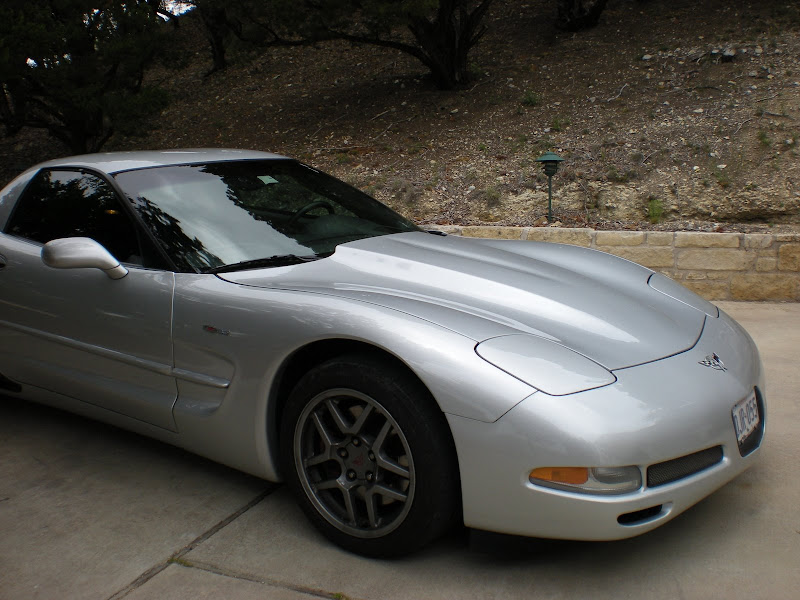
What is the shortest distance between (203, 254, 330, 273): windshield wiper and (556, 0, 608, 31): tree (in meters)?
10.8

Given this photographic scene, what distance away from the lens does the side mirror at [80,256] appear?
286 centimetres

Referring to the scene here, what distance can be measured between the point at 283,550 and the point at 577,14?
38.3 feet

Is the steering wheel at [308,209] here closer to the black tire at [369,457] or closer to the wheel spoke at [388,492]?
the black tire at [369,457]

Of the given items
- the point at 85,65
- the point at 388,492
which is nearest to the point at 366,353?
the point at 388,492

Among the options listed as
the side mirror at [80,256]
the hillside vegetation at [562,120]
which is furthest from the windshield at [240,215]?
the hillside vegetation at [562,120]

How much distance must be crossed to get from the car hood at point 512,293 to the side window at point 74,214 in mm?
634

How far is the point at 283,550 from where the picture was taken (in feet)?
8.35

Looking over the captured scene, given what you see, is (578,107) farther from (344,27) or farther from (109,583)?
(109,583)

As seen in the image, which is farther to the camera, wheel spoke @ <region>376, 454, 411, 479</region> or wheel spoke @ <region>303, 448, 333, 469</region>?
wheel spoke @ <region>303, 448, 333, 469</region>

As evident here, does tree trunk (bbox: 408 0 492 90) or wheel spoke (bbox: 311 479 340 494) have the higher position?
tree trunk (bbox: 408 0 492 90)

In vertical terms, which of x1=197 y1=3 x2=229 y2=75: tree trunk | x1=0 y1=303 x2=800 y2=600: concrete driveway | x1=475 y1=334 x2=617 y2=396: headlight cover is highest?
x1=197 y1=3 x2=229 y2=75: tree trunk

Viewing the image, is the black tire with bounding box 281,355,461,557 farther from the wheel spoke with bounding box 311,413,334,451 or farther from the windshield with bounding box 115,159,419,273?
the windshield with bounding box 115,159,419,273

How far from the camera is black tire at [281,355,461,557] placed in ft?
7.28

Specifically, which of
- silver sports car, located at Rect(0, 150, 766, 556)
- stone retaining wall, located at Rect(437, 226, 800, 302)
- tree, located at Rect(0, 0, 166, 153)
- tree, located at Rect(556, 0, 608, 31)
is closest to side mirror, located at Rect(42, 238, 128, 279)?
silver sports car, located at Rect(0, 150, 766, 556)
